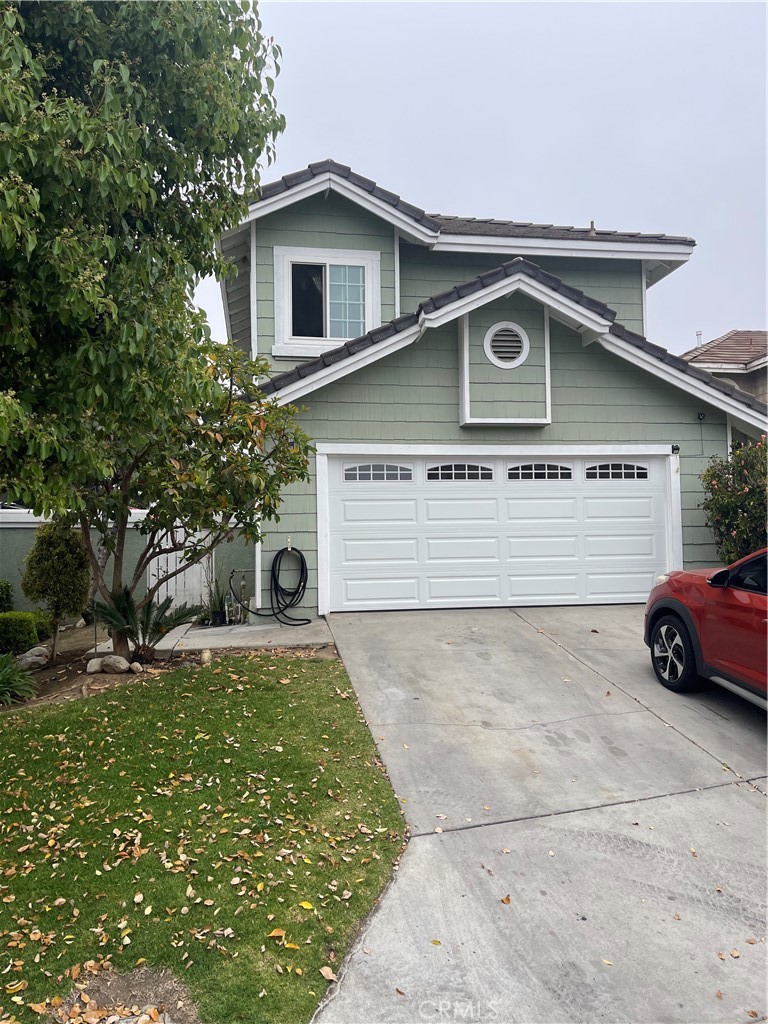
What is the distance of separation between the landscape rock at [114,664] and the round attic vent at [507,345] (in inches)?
245

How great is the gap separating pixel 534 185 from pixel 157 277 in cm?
1231

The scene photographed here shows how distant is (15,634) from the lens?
8.84 m

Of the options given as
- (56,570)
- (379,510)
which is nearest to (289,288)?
(379,510)

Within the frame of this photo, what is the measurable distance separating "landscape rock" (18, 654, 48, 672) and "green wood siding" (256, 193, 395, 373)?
210 inches

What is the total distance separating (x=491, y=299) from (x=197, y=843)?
7.47 metres

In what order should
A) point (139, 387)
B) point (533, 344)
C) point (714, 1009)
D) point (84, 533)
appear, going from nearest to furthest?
point (714, 1009) < point (139, 387) < point (84, 533) < point (533, 344)

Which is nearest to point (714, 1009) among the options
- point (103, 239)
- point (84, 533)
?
point (103, 239)

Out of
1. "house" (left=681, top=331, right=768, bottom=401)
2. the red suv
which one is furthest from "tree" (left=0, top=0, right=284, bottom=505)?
"house" (left=681, top=331, right=768, bottom=401)

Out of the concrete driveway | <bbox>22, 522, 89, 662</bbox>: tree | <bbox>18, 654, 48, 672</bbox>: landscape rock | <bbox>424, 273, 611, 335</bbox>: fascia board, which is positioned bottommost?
the concrete driveway

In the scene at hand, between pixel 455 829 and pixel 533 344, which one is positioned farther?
pixel 533 344

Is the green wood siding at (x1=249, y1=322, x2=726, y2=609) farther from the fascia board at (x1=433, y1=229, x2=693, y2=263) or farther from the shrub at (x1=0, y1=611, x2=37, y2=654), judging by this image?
the shrub at (x1=0, y1=611, x2=37, y2=654)

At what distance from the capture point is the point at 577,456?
30.8 feet

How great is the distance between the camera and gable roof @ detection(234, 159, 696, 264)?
9672 millimetres

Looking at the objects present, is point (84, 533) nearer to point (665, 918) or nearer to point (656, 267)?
point (665, 918)
